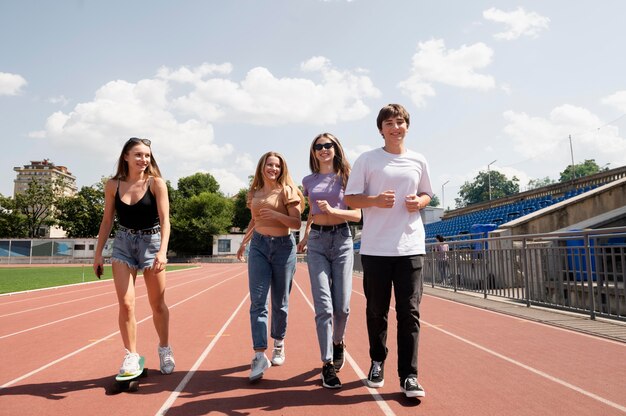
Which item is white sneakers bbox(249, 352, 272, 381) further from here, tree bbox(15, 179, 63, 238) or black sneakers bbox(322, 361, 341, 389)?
tree bbox(15, 179, 63, 238)

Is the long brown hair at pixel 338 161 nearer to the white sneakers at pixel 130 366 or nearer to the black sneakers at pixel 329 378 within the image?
the black sneakers at pixel 329 378

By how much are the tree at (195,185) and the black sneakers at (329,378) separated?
73890 millimetres

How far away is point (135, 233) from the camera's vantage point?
3.40 meters

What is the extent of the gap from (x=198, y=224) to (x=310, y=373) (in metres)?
58.7

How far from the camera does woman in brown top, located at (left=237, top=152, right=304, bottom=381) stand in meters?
3.46

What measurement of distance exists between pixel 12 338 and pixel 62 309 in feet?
11.0

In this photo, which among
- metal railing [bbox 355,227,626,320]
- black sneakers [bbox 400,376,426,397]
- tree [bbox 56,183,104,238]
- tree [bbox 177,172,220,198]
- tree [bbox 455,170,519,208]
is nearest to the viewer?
black sneakers [bbox 400,376,426,397]

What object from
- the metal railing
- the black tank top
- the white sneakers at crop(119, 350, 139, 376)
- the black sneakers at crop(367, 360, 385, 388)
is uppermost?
the black tank top

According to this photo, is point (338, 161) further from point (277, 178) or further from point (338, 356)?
point (338, 356)

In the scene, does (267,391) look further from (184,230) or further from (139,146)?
(184,230)

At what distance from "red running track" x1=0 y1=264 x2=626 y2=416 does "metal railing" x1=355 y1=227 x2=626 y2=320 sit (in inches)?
41.8

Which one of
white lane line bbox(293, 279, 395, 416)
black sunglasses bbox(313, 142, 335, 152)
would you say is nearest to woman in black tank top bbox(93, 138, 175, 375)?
black sunglasses bbox(313, 142, 335, 152)

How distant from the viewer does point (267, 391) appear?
9.93 ft

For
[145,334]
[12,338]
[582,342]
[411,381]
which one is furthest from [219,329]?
[582,342]
